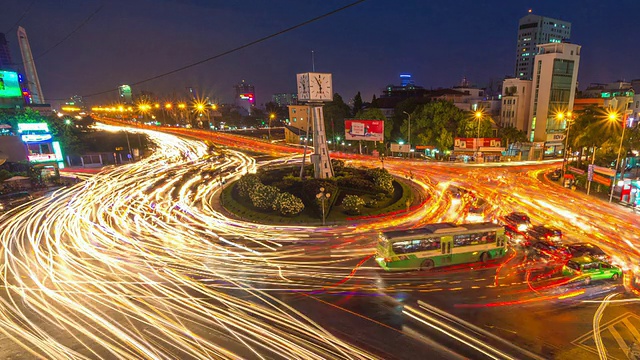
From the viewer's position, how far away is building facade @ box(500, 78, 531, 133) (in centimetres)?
6341

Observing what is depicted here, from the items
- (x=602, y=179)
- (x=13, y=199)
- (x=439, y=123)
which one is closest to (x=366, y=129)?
(x=439, y=123)

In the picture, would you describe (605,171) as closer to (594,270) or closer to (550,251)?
(550,251)

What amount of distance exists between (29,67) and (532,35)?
206m

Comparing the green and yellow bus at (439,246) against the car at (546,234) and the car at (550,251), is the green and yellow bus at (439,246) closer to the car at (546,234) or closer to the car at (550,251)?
the car at (550,251)

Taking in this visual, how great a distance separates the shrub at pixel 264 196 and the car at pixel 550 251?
21.4 meters

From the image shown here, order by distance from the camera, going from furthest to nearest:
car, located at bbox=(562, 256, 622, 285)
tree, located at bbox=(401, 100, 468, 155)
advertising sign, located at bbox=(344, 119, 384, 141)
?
1. advertising sign, located at bbox=(344, 119, 384, 141)
2. tree, located at bbox=(401, 100, 468, 155)
3. car, located at bbox=(562, 256, 622, 285)

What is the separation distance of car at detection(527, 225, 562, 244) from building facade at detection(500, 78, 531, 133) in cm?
5041

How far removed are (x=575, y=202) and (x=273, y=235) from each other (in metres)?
31.4

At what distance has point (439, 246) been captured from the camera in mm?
19297

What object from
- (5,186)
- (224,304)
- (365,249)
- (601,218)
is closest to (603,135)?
(601,218)

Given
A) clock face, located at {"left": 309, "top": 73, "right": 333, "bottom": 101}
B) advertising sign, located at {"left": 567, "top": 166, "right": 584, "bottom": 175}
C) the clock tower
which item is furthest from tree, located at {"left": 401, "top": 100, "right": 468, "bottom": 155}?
clock face, located at {"left": 309, "top": 73, "right": 333, "bottom": 101}

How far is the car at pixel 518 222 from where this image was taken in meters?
24.1

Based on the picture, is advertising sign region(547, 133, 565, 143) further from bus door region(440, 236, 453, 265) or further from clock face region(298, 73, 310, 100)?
bus door region(440, 236, 453, 265)

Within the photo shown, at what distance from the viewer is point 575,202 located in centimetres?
3281
